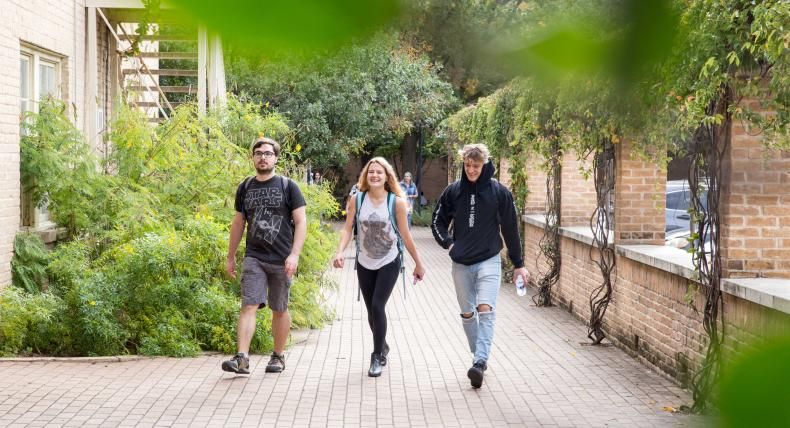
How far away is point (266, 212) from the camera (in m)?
7.98

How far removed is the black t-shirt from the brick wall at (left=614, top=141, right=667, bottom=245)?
13.2ft

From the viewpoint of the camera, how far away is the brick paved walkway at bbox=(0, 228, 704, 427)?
6.84 meters

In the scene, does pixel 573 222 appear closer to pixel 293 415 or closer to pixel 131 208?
pixel 131 208

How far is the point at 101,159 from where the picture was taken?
11039 millimetres

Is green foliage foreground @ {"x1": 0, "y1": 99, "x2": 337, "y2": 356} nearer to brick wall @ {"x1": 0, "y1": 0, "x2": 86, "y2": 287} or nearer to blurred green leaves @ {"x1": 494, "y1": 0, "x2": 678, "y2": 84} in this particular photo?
brick wall @ {"x1": 0, "y1": 0, "x2": 86, "y2": 287}

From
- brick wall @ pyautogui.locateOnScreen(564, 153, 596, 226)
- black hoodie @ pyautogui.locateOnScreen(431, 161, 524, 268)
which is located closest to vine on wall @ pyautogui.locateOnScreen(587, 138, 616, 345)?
brick wall @ pyautogui.locateOnScreen(564, 153, 596, 226)

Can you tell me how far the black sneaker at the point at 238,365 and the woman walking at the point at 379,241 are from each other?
0.97m

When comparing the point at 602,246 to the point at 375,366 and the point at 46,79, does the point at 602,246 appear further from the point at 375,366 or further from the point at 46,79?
the point at 46,79

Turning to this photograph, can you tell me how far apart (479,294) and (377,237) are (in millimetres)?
887

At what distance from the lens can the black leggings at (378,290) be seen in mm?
8195

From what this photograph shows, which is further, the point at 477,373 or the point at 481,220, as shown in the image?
the point at 481,220

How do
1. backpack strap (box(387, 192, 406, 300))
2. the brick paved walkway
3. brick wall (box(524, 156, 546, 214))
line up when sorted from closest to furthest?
the brick paved walkway, backpack strap (box(387, 192, 406, 300)), brick wall (box(524, 156, 546, 214))

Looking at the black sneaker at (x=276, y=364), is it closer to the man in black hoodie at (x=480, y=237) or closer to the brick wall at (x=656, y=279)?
the man in black hoodie at (x=480, y=237)

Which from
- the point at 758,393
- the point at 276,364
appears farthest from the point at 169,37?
the point at 276,364
